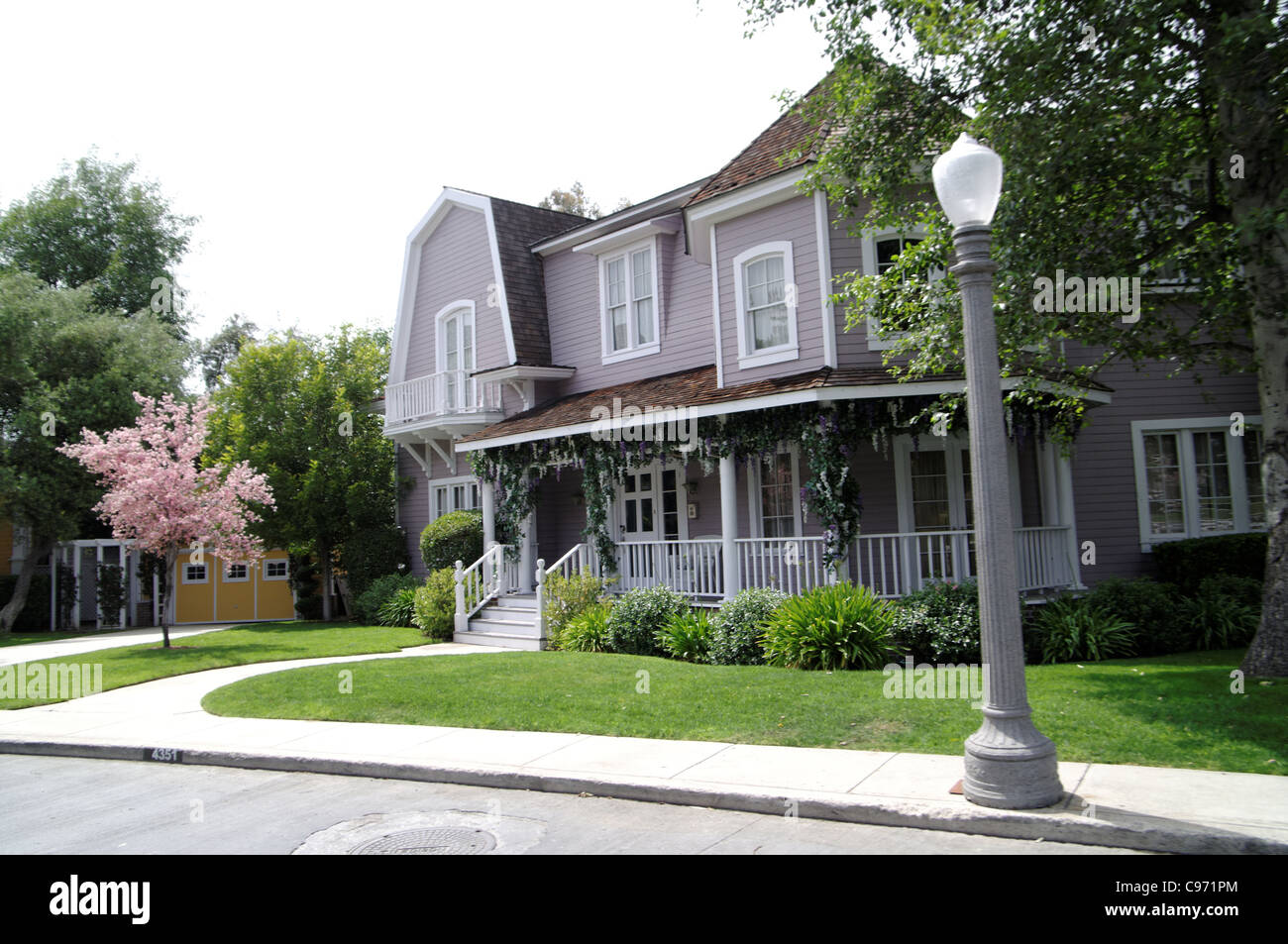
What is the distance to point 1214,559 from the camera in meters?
13.9

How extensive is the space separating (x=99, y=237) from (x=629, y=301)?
29.3 metres

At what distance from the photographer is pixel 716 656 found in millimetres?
12188

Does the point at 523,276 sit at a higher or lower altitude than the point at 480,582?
higher

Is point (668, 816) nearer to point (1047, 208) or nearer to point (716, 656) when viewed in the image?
point (716, 656)

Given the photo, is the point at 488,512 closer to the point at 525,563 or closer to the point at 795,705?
the point at 525,563

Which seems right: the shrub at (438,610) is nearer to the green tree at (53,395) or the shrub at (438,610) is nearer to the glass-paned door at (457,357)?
the glass-paned door at (457,357)

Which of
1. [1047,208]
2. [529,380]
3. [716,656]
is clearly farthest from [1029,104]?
[529,380]

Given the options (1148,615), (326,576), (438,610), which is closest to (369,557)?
(326,576)

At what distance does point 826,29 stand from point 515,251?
34.0ft

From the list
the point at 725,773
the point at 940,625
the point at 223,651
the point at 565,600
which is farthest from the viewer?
the point at 223,651

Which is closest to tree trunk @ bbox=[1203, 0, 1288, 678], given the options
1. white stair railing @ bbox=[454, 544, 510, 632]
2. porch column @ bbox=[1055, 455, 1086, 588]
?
porch column @ bbox=[1055, 455, 1086, 588]

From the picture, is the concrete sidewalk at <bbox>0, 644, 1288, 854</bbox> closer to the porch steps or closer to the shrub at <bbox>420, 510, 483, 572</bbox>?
the porch steps

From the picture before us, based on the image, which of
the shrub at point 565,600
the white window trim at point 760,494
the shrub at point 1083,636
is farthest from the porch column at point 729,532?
the shrub at point 1083,636

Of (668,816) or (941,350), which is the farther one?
(941,350)
